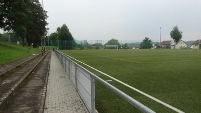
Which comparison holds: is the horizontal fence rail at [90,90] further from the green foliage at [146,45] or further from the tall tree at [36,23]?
the green foliage at [146,45]

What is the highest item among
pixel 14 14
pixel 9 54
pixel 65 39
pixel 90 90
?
pixel 14 14

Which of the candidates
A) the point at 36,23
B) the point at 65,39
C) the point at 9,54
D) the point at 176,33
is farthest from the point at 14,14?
the point at 176,33

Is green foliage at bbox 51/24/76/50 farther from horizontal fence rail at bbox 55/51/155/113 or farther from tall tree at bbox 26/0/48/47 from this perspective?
horizontal fence rail at bbox 55/51/155/113

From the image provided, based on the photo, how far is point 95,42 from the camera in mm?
103188

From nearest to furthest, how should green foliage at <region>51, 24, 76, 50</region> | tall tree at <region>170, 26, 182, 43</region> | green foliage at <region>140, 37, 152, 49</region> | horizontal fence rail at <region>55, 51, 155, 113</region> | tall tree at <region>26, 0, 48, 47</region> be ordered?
horizontal fence rail at <region>55, 51, 155, 113</region>, tall tree at <region>26, 0, 48, 47</region>, green foliage at <region>51, 24, 76, 50</region>, green foliage at <region>140, 37, 152, 49</region>, tall tree at <region>170, 26, 182, 43</region>

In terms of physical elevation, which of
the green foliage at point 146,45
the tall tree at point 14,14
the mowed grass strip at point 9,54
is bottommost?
the mowed grass strip at point 9,54

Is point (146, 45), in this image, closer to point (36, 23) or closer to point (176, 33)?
point (176, 33)

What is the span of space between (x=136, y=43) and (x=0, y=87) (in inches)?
4548

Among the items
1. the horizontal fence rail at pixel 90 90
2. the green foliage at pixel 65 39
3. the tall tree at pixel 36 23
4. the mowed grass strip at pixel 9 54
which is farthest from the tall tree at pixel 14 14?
the green foliage at pixel 65 39

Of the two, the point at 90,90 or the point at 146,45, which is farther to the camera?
the point at 146,45

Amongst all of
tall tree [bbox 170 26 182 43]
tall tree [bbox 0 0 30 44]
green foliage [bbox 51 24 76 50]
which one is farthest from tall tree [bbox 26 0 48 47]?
tall tree [bbox 170 26 182 43]

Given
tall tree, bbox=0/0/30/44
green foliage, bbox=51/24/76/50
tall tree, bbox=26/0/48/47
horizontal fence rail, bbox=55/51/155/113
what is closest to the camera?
horizontal fence rail, bbox=55/51/155/113

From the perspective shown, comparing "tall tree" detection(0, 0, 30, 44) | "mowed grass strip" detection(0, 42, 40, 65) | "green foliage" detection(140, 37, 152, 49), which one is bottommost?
"mowed grass strip" detection(0, 42, 40, 65)

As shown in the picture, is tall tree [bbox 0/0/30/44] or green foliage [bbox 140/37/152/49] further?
green foliage [bbox 140/37/152/49]
